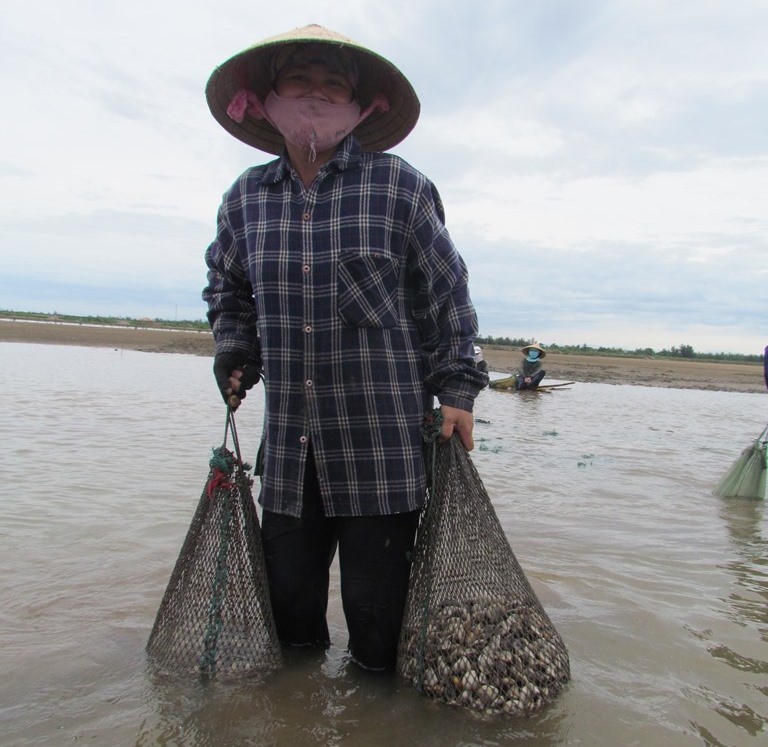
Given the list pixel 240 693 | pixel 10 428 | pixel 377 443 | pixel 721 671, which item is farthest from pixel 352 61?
pixel 10 428

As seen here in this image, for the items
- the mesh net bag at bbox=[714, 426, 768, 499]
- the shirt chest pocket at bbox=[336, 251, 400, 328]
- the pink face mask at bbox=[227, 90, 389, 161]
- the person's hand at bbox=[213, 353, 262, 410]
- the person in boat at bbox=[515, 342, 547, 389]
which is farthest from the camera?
the person in boat at bbox=[515, 342, 547, 389]

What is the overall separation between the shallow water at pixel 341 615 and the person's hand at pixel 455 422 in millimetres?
901

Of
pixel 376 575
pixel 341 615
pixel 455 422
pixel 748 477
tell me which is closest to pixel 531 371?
pixel 748 477

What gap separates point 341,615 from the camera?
316 centimetres

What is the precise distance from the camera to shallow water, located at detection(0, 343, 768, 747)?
7.15ft

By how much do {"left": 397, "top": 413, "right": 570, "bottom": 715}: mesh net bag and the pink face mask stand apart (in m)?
1.03

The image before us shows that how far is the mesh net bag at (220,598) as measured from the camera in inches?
92.7

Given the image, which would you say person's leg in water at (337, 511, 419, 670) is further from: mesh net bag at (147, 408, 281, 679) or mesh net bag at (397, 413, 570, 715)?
mesh net bag at (147, 408, 281, 679)

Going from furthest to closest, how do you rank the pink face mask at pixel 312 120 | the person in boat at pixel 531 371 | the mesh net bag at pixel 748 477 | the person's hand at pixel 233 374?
the person in boat at pixel 531 371 < the mesh net bag at pixel 748 477 < the person's hand at pixel 233 374 < the pink face mask at pixel 312 120

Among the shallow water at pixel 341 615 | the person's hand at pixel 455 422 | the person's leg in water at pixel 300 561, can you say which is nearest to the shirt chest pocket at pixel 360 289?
the person's hand at pixel 455 422

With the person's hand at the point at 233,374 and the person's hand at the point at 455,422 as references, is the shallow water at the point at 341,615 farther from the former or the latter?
the person's hand at the point at 233,374

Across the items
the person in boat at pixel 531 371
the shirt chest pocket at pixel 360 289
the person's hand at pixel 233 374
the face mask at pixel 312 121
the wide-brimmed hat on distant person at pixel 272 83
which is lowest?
the person in boat at pixel 531 371

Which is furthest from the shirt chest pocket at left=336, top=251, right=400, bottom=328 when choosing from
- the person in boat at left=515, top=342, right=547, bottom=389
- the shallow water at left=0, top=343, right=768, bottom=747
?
the person in boat at left=515, top=342, right=547, bottom=389

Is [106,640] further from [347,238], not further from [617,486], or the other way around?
[617,486]
